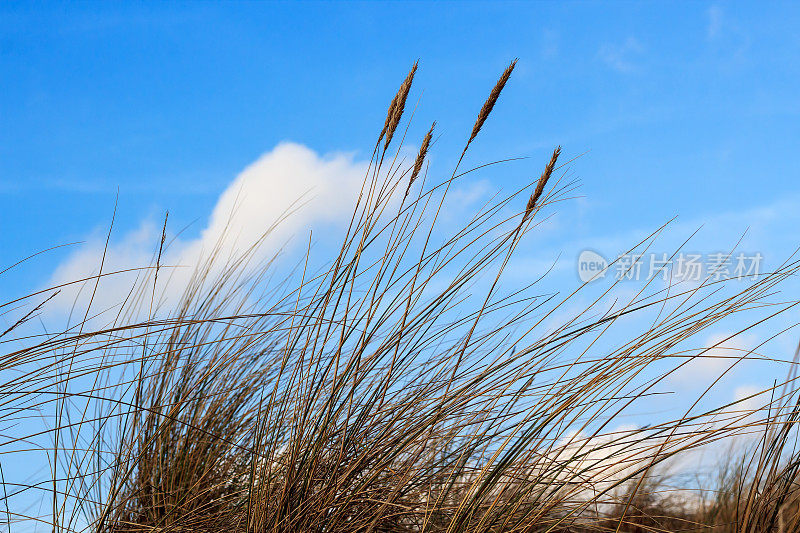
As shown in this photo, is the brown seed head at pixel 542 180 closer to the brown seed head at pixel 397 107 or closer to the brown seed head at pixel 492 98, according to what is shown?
the brown seed head at pixel 492 98

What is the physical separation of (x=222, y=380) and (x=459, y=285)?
131 centimetres

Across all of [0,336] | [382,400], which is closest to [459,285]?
[382,400]

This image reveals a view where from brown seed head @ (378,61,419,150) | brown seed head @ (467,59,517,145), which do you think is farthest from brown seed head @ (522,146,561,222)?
brown seed head @ (378,61,419,150)

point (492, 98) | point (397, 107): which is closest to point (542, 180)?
point (492, 98)

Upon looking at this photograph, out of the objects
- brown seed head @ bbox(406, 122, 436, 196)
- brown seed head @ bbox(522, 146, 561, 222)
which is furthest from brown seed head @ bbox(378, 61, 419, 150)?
brown seed head @ bbox(522, 146, 561, 222)

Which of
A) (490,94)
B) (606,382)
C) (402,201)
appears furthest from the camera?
(402,201)

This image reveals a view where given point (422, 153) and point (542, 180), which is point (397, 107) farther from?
point (542, 180)

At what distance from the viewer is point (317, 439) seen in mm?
1677

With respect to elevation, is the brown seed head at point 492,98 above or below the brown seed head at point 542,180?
above

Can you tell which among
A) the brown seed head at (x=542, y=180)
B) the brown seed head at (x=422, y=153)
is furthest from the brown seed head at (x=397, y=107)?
the brown seed head at (x=542, y=180)

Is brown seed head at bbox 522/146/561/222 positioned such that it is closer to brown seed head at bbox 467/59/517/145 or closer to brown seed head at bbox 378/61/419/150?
brown seed head at bbox 467/59/517/145

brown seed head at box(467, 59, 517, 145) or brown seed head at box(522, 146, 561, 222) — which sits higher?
brown seed head at box(467, 59, 517, 145)

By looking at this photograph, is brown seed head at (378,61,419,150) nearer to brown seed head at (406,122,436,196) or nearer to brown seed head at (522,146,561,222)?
brown seed head at (406,122,436,196)

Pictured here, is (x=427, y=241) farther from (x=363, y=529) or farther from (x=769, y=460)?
(x=769, y=460)
